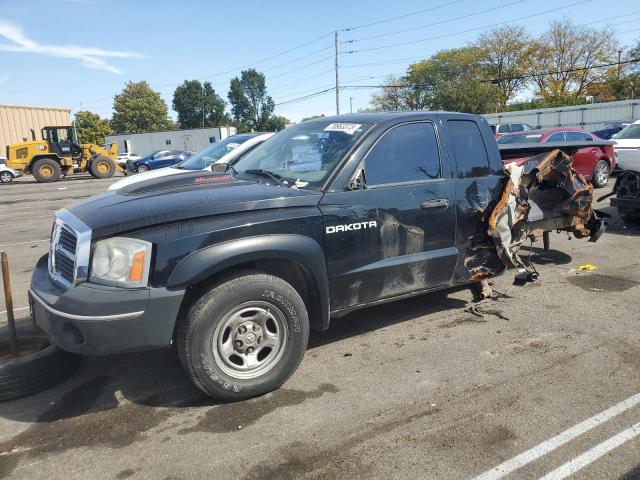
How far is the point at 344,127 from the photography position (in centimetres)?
431

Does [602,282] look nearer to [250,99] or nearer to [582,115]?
[582,115]

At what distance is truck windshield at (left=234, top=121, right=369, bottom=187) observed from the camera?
4.00 meters

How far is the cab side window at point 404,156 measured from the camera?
4051 millimetres

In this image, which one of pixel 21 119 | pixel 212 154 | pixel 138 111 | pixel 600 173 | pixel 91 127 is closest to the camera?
pixel 212 154

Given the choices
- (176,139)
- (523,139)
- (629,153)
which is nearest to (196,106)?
(176,139)

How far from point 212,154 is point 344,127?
213 inches

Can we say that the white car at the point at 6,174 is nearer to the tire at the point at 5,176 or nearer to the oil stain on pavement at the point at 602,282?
the tire at the point at 5,176

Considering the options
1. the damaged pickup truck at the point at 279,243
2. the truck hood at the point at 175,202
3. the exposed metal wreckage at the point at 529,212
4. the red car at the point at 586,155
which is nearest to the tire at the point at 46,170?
the red car at the point at 586,155

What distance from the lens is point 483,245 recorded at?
4.69 m

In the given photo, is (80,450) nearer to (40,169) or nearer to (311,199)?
(311,199)

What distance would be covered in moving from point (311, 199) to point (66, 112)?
187 ft

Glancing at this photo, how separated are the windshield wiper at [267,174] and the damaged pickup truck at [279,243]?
19 millimetres

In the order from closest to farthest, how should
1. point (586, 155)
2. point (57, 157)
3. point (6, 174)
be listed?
point (586, 155) → point (57, 157) → point (6, 174)

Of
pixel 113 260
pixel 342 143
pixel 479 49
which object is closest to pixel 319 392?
pixel 113 260
